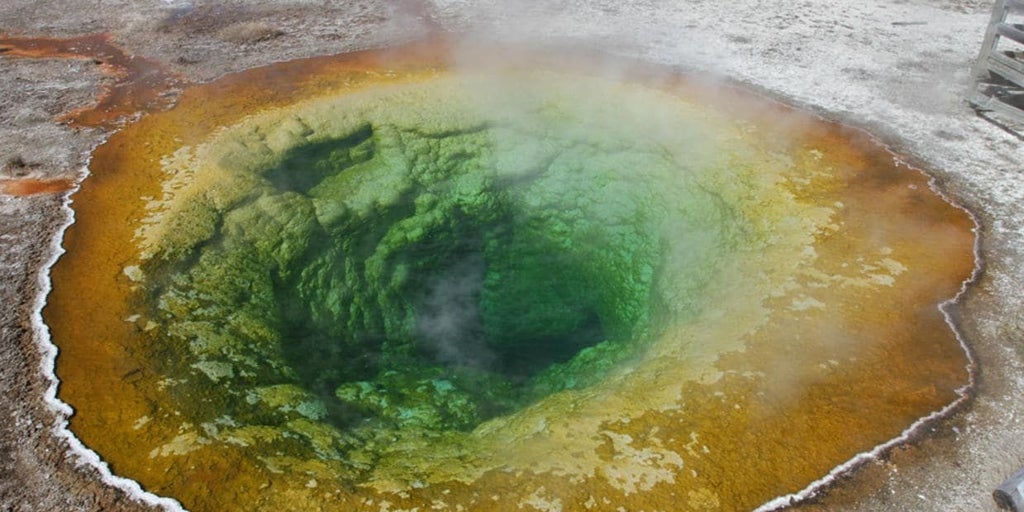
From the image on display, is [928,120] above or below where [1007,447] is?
above

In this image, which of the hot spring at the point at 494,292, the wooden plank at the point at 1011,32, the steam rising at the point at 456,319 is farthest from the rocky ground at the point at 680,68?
the steam rising at the point at 456,319

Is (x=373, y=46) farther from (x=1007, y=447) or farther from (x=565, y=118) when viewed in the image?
A: (x=1007, y=447)

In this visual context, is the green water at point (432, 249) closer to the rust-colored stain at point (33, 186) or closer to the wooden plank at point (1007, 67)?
the rust-colored stain at point (33, 186)

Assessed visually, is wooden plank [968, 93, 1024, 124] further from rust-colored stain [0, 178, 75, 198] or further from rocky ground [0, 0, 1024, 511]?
rust-colored stain [0, 178, 75, 198]

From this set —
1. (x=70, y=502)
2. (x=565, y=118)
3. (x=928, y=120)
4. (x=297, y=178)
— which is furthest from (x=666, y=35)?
(x=70, y=502)

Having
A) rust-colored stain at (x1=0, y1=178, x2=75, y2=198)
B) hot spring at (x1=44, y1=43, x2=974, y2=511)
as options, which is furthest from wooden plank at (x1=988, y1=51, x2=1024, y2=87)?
rust-colored stain at (x1=0, y1=178, x2=75, y2=198)

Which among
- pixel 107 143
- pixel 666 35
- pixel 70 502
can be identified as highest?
pixel 666 35
